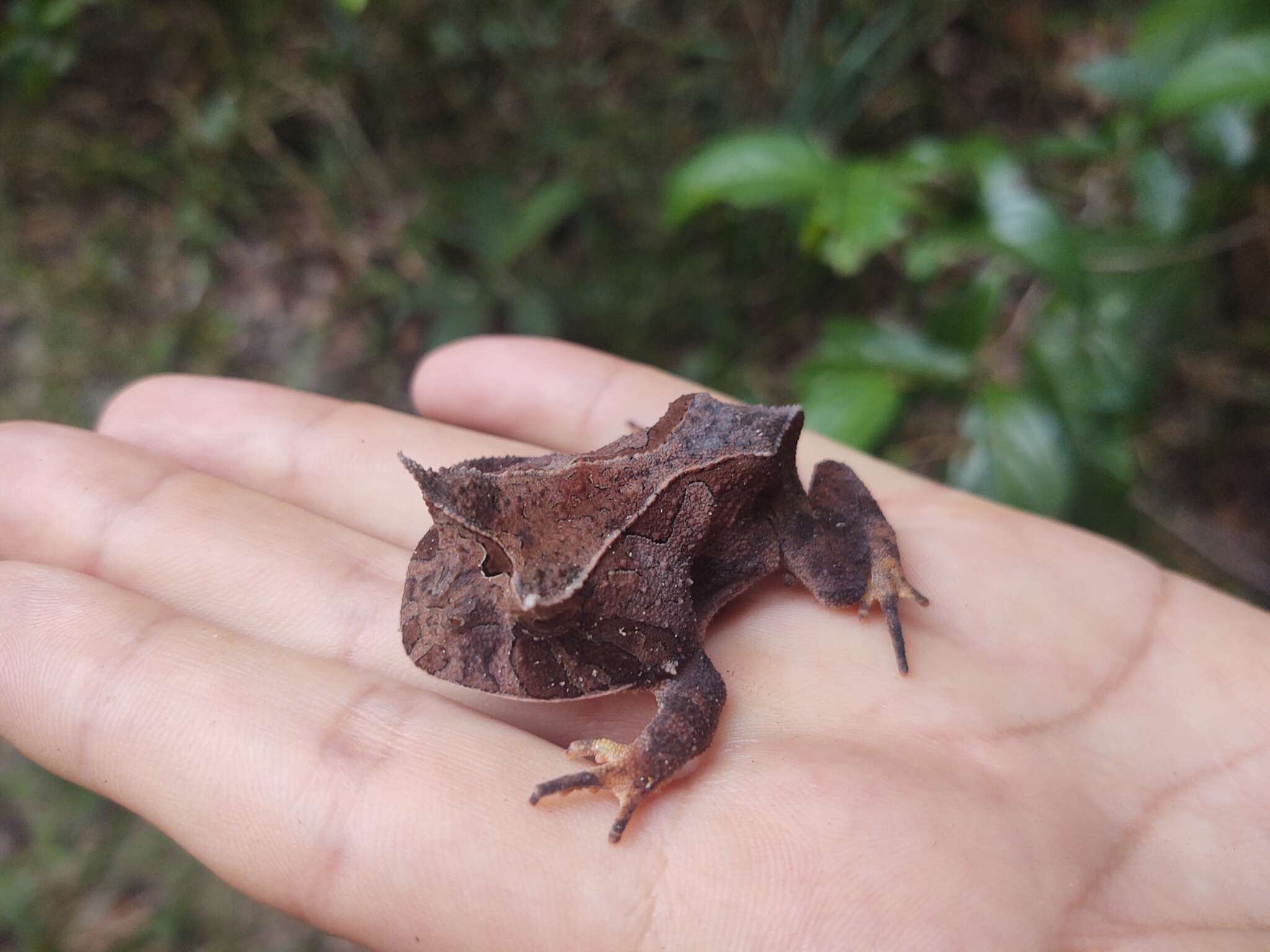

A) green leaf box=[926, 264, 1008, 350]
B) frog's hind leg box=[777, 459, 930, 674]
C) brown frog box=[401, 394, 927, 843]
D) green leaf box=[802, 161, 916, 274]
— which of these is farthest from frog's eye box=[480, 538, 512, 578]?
green leaf box=[926, 264, 1008, 350]

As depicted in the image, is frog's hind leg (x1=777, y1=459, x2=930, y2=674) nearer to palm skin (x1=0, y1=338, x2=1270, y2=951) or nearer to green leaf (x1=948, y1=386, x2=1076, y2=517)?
palm skin (x1=0, y1=338, x2=1270, y2=951)

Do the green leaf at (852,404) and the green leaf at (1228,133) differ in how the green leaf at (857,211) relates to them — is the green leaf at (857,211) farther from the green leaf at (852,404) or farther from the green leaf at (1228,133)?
the green leaf at (1228,133)

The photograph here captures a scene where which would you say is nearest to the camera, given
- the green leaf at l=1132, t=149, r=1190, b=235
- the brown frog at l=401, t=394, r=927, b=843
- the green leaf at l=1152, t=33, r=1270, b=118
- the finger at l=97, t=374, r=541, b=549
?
the brown frog at l=401, t=394, r=927, b=843

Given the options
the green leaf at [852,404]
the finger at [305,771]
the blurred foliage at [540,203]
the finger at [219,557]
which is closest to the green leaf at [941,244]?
the green leaf at [852,404]

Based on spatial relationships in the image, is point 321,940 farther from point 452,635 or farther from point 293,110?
point 293,110

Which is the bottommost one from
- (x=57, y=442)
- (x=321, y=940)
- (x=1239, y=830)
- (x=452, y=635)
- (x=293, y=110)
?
(x=321, y=940)

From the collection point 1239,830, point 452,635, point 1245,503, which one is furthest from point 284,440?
point 1245,503
